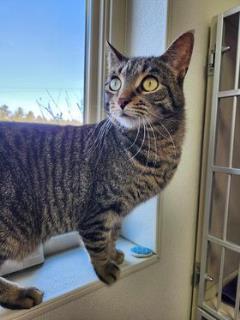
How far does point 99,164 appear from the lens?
0.71 m

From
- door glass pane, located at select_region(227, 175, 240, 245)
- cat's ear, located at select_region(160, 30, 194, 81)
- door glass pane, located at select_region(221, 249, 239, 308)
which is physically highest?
cat's ear, located at select_region(160, 30, 194, 81)

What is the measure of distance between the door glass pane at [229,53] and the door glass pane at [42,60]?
1.69 feet

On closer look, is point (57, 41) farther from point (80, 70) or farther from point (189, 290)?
point (189, 290)

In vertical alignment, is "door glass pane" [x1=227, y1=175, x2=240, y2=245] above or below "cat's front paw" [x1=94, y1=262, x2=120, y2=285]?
above

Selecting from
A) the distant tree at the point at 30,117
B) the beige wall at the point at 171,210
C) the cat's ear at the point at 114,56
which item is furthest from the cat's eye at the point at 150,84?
the distant tree at the point at 30,117

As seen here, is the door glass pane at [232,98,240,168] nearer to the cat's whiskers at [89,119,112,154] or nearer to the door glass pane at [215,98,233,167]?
the door glass pane at [215,98,233,167]

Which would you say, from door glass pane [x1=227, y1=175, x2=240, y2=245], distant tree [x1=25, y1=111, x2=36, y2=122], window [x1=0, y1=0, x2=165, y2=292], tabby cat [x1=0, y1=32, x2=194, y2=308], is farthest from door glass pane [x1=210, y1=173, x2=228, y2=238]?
distant tree [x1=25, y1=111, x2=36, y2=122]

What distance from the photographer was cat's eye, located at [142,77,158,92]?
2.16 feet

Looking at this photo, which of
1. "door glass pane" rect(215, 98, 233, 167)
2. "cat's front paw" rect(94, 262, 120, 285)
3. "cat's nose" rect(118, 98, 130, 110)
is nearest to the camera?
"cat's nose" rect(118, 98, 130, 110)

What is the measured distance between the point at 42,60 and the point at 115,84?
11.9 inches

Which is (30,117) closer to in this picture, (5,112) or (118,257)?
(5,112)

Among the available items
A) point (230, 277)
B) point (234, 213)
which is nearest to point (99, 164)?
point (234, 213)

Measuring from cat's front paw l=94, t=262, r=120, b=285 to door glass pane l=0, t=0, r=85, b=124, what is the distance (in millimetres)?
511

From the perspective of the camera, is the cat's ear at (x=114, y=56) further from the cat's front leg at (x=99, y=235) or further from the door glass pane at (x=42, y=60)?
the cat's front leg at (x=99, y=235)
